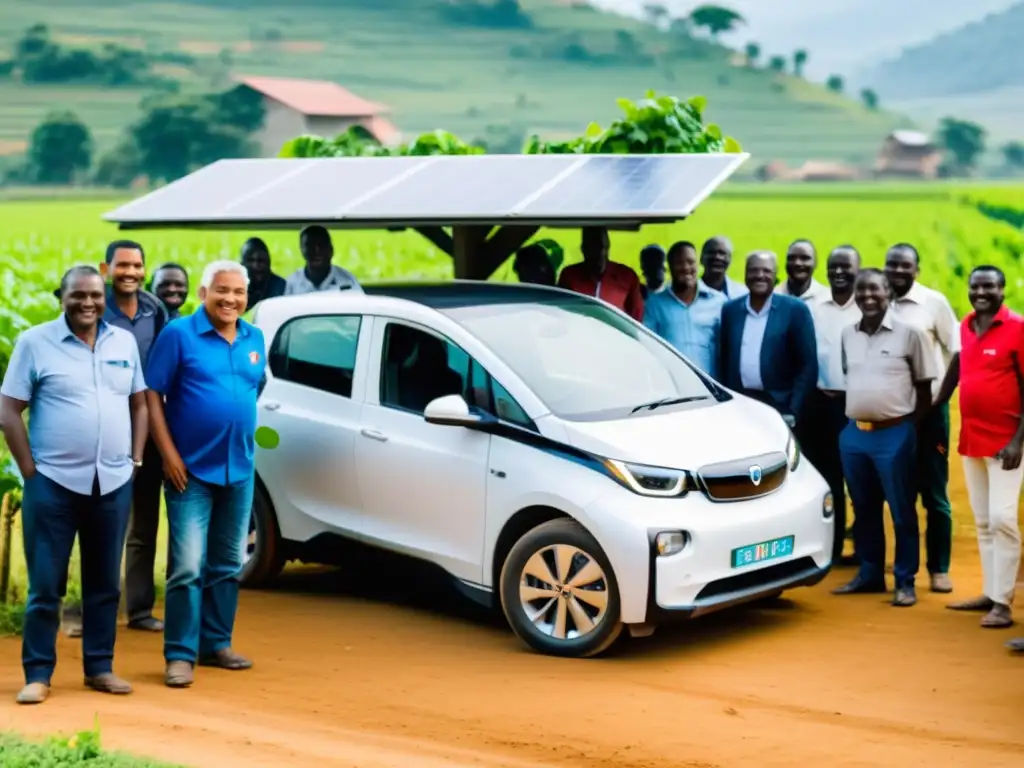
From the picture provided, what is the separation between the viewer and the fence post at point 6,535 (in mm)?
10195

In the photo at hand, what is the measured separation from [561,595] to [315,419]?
7.18ft

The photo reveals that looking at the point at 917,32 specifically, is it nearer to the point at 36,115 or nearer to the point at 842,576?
the point at 36,115

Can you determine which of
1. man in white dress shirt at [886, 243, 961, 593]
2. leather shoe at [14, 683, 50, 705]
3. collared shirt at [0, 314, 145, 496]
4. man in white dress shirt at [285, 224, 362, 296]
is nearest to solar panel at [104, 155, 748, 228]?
man in white dress shirt at [285, 224, 362, 296]

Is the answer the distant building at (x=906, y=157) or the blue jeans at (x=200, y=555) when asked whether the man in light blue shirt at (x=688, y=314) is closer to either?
the blue jeans at (x=200, y=555)

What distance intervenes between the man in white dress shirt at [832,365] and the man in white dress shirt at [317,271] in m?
3.38

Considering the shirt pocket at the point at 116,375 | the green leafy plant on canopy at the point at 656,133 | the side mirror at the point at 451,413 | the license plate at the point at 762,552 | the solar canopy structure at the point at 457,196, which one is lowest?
the license plate at the point at 762,552

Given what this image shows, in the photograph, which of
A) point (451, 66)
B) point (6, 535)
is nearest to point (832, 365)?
point (6, 535)

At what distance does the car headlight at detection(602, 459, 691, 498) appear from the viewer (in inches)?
337

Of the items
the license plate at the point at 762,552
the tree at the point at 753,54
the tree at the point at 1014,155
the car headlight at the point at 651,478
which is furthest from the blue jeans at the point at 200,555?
the tree at the point at 753,54

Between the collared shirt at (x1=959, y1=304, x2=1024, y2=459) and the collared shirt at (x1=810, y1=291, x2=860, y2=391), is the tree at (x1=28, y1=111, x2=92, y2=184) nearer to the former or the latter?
the collared shirt at (x1=810, y1=291, x2=860, y2=391)

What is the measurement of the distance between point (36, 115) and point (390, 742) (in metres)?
93.1

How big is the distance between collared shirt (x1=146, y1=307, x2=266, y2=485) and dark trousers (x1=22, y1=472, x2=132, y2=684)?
1.59ft

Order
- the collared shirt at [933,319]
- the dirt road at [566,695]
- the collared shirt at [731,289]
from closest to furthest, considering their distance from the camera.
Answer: the dirt road at [566,695], the collared shirt at [933,319], the collared shirt at [731,289]

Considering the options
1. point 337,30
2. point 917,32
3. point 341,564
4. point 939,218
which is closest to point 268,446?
point 341,564
